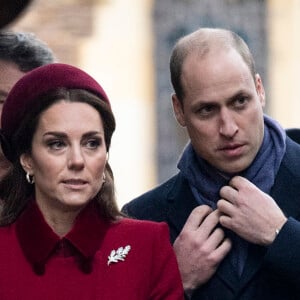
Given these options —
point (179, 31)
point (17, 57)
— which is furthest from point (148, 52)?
point (17, 57)

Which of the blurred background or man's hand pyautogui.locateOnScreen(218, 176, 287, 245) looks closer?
man's hand pyautogui.locateOnScreen(218, 176, 287, 245)

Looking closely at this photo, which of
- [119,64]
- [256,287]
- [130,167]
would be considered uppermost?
[256,287]

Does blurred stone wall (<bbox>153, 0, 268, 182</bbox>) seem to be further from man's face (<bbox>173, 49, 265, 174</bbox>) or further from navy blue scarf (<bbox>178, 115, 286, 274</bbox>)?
man's face (<bbox>173, 49, 265, 174</bbox>)

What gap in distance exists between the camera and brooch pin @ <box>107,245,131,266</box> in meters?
4.47

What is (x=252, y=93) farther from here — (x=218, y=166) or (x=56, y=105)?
(x=56, y=105)

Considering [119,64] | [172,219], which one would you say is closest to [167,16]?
[119,64]

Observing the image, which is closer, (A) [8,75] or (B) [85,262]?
(B) [85,262]

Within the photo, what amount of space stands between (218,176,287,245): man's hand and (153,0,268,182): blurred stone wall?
7344 mm

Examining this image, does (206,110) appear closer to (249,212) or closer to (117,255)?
(249,212)

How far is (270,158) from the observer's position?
15.9ft

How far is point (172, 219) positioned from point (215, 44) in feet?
1.93

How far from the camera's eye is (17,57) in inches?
206

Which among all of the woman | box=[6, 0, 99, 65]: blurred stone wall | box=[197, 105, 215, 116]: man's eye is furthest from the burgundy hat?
box=[6, 0, 99, 65]: blurred stone wall

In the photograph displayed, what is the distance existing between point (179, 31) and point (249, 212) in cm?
793
